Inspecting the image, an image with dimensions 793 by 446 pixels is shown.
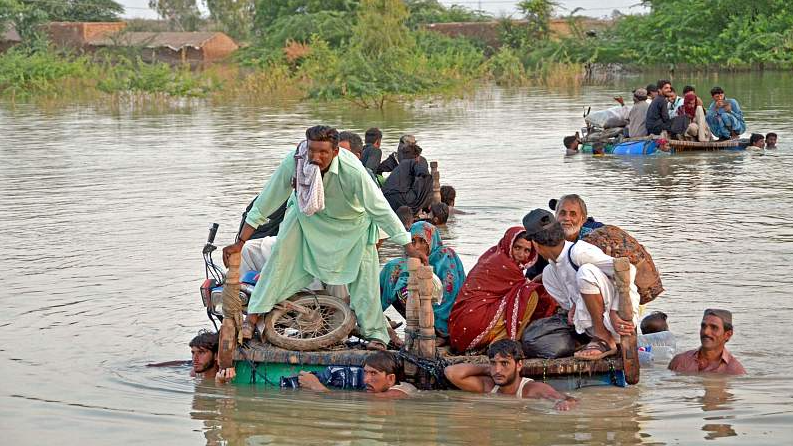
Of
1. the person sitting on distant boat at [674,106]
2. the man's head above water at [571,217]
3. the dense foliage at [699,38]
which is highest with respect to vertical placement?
the dense foliage at [699,38]

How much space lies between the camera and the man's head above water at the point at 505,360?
689 centimetres

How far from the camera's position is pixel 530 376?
277 inches

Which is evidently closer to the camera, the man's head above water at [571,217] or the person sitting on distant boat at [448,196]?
the man's head above water at [571,217]

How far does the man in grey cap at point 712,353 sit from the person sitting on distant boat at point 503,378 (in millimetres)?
1053

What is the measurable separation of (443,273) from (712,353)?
165 cm

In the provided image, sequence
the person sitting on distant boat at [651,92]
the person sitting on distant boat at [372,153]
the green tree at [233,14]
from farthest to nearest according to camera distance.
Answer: the green tree at [233,14] → the person sitting on distant boat at [651,92] → the person sitting on distant boat at [372,153]

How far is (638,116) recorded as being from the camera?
19203 mm

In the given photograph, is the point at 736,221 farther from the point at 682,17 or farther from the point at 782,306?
the point at 682,17

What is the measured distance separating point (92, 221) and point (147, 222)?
637mm

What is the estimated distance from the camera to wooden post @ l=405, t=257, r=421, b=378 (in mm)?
7062

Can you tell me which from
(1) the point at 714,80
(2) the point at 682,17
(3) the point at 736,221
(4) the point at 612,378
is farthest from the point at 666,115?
(2) the point at 682,17

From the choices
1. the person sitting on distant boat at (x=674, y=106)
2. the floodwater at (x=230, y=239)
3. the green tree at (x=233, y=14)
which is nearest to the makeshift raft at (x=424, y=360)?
the floodwater at (x=230, y=239)

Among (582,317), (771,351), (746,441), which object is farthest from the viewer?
(771,351)

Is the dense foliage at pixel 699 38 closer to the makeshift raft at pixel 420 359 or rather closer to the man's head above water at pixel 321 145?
the makeshift raft at pixel 420 359
